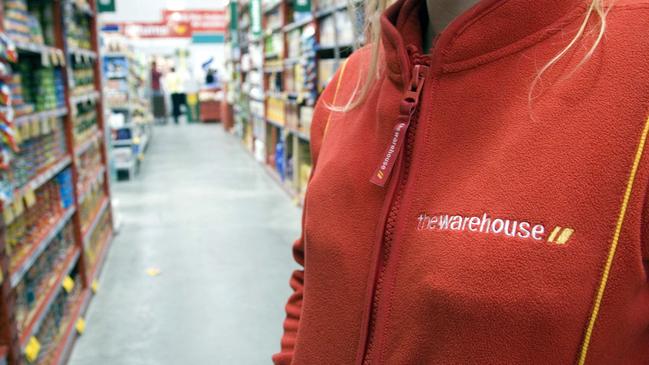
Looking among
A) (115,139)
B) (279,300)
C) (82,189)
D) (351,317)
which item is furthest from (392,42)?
(115,139)

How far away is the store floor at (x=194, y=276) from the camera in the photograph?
316 centimetres

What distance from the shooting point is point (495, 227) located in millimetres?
661

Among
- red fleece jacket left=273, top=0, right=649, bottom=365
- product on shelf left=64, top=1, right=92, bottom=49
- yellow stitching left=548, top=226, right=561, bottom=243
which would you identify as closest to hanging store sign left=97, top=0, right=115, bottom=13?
product on shelf left=64, top=1, right=92, bottom=49

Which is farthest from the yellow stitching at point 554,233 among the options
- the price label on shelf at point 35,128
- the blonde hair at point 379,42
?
Result: the price label on shelf at point 35,128

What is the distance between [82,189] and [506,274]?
3.75m

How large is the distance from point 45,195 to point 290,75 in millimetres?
4238

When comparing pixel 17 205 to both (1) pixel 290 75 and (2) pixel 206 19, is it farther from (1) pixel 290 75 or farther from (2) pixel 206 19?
(2) pixel 206 19

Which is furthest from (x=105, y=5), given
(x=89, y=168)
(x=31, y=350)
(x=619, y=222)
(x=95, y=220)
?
(x=619, y=222)

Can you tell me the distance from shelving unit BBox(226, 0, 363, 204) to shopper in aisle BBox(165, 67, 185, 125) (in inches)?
310

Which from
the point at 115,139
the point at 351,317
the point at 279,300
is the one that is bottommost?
the point at 279,300

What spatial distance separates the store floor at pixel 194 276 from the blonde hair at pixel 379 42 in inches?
92.8

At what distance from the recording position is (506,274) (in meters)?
0.64

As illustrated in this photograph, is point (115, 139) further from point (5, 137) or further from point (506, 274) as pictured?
point (506, 274)

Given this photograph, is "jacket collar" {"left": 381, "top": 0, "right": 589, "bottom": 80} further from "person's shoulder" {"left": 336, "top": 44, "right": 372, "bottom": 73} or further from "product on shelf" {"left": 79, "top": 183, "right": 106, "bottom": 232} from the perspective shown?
"product on shelf" {"left": 79, "top": 183, "right": 106, "bottom": 232}
